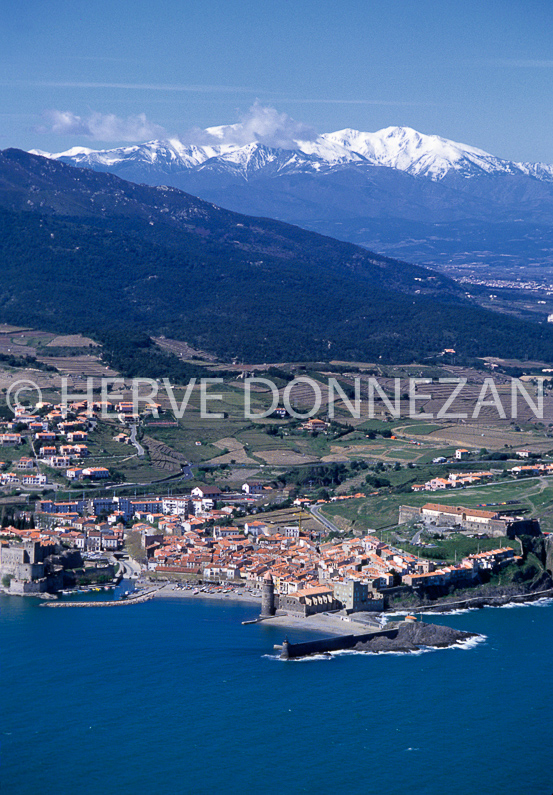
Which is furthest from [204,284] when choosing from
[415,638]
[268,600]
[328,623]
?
[415,638]

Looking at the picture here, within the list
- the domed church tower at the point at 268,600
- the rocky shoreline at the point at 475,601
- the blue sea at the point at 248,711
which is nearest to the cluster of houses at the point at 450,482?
the rocky shoreline at the point at 475,601

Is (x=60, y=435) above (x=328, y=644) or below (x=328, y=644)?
above

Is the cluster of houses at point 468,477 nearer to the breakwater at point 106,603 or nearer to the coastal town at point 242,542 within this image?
the coastal town at point 242,542

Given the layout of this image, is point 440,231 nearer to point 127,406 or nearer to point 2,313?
point 2,313

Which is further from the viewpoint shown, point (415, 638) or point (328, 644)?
point (415, 638)

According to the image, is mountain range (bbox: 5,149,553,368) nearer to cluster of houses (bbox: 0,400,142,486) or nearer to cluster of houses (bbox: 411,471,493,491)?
cluster of houses (bbox: 0,400,142,486)

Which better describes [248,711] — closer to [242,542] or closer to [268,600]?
[268,600]
